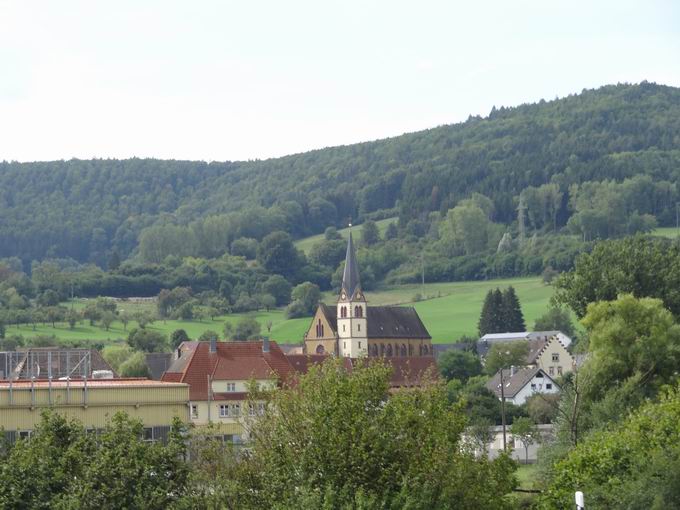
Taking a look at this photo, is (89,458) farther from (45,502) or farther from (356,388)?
(356,388)

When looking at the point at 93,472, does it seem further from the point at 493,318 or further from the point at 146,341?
the point at 493,318

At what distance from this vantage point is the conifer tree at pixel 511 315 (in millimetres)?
188625

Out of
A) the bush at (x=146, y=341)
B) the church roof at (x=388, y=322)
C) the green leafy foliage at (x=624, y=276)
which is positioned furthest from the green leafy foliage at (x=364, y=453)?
the church roof at (x=388, y=322)

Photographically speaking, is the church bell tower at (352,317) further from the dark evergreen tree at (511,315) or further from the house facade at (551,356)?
the house facade at (551,356)

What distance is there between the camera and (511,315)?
18962 centimetres

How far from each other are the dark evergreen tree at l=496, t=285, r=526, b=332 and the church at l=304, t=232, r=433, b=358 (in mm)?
12221

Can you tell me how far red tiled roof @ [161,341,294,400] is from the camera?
8419cm

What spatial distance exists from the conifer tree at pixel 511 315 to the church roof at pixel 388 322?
38.7 feet

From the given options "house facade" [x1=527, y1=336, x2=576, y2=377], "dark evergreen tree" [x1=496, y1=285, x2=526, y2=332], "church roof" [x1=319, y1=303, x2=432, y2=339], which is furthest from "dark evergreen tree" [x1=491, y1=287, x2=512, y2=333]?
"house facade" [x1=527, y1=336, x2=576, y2=377]

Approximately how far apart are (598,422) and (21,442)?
90.1 ft

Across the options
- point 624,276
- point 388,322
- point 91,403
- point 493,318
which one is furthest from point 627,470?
point 493,318

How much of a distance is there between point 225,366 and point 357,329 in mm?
91212

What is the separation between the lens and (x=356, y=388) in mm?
38219

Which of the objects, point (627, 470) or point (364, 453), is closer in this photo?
point (364, 453)
